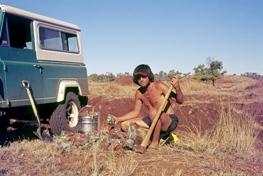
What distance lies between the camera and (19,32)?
8.25 meters

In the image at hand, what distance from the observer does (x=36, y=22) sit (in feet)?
27.2

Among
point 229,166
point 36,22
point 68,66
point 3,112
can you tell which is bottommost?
point 229,166

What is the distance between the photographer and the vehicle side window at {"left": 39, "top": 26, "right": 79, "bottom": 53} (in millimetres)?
8523

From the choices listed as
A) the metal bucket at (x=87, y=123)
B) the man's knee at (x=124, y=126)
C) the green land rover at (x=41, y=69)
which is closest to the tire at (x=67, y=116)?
the green land rover at (x=41, y=69)

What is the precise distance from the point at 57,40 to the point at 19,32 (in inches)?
41.8

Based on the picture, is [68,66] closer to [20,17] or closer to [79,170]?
[20,17]

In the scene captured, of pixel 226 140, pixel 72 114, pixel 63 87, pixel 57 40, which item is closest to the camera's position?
pixel 226 140

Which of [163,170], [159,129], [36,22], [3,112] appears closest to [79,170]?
[163,170]

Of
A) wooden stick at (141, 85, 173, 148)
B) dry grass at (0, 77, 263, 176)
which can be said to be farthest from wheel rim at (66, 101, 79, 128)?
wooden stick at (141, 85, 173, 148)

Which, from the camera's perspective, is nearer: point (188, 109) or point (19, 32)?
point (19, 32)

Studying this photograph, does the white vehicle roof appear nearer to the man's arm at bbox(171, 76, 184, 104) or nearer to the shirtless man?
the shirtless man

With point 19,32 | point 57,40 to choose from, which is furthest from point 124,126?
point 57,40

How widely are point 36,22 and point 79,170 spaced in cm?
394

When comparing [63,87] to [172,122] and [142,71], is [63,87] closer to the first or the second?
[142,71]
